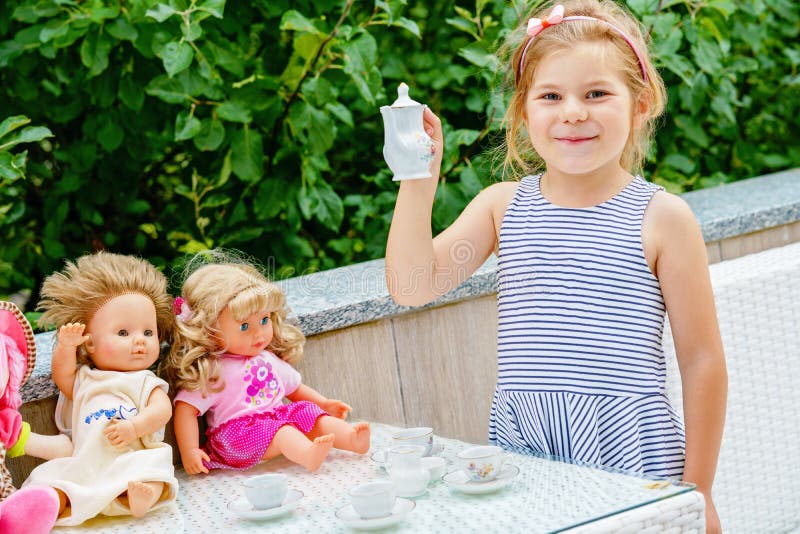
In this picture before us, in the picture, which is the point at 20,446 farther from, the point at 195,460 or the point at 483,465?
the point at 483,465

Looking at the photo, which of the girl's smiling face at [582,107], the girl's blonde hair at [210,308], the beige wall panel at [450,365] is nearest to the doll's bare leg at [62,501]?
the girl's blonde hair at [210,308]

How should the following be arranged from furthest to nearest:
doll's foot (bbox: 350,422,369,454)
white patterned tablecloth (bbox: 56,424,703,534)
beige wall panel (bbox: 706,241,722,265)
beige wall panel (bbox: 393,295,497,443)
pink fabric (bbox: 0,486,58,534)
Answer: beige wall panel (bbox: 706,241,722,265) < beige wall panel (bbox: 393,295,497,443) < doll's foot (bbox: 350,422,369,454) < pink fabric (bbox: 0,486,58,534) < white patterned tablecloth (bbox: 56,424,703,534)

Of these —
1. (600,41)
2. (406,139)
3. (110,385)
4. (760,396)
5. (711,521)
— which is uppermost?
(600,41)

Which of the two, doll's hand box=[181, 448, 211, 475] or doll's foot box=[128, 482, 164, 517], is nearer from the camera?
doll's foot box=[128, 482, 164, 517]

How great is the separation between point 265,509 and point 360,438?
348 mm

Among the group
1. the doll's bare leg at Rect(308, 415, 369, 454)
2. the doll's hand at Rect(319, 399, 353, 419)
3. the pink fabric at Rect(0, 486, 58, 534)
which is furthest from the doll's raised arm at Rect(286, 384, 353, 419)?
the pink fabric at Rect(0, 486, 58, 534)

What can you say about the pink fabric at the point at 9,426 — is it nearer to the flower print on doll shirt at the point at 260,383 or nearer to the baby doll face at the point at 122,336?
the baby doll face at the point at 122,336

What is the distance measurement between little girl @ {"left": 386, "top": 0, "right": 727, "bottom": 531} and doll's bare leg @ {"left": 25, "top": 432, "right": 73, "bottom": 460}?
→ 647 millimetres

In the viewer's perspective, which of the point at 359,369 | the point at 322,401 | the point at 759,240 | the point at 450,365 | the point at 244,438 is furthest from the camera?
the point at 759,240

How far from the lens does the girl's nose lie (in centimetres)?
177

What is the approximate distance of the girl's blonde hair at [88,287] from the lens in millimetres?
1763

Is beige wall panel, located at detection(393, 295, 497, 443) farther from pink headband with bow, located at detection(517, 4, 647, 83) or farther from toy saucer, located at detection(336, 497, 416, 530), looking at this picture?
toy saucer, located at detection(336, 497, 416, 530)

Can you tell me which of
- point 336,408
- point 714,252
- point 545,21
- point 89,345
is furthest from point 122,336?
point 714,252

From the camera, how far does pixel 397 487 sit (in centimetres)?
157
